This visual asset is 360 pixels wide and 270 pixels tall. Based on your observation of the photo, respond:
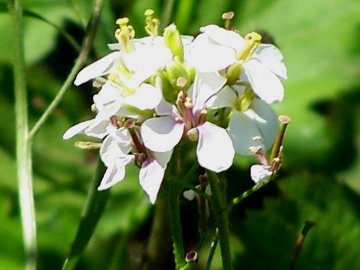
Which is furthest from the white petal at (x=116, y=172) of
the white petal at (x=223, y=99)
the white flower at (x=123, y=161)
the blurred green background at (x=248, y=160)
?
the blurred green background at (x=248, y=160)

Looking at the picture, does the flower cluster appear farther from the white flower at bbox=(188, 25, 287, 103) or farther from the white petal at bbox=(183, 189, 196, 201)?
the white petal at bbox=(183, 189, 196, 201)

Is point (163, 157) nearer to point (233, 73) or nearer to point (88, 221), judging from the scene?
point (233, 73)

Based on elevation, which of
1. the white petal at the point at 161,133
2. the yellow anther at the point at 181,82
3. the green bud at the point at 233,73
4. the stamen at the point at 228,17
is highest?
the stamen at the point at 228,17

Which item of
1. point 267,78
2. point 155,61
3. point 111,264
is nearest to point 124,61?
point 155,61

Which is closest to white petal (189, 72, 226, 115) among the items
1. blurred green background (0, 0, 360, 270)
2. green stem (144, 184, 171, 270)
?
blurred green background (0, 0, 360, 270)

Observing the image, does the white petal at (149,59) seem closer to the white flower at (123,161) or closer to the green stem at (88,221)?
the white flower at (123,161)

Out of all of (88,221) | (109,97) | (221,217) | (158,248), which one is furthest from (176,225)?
A: (158,248)
